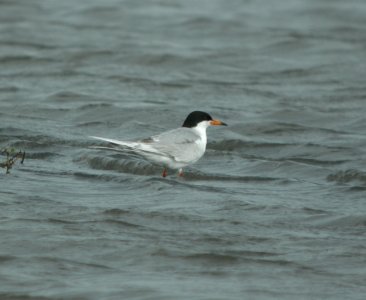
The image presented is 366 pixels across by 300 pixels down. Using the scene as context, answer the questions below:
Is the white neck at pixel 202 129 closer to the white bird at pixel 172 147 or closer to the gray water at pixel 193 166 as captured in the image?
the white bird at pixel 172 147

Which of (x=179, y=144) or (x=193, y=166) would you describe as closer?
(x=179, y=144)

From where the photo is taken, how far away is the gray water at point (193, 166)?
24.8ft

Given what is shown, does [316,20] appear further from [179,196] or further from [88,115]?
[179,196]

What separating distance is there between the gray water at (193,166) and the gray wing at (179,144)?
12.1 inches

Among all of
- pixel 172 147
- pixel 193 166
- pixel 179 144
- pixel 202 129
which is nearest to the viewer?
pixel 172 147

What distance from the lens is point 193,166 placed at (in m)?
11.9

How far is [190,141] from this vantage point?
36.1 feet

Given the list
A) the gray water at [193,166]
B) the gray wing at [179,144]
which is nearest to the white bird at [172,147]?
the gray wing at [179,144]

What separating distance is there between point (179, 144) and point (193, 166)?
1017mm

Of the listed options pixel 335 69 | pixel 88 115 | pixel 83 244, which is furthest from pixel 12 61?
pixel 83 244

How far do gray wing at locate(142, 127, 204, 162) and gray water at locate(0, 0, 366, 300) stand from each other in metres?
0.31

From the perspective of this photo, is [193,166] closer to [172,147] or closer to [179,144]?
[179,144]

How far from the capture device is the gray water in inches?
298

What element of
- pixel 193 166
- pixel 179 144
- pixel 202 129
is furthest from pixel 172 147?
pixel 193 166
